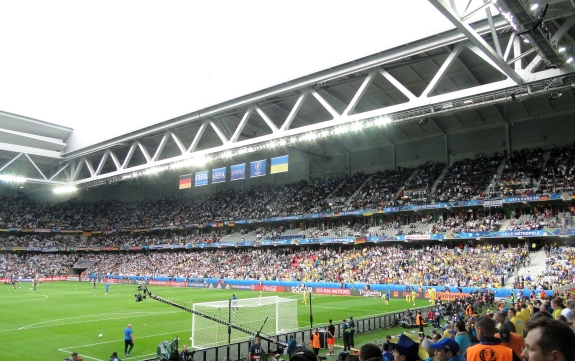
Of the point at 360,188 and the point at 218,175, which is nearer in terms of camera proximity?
the point at 218,175

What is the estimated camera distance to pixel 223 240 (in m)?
63.4

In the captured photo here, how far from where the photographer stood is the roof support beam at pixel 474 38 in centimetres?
1662

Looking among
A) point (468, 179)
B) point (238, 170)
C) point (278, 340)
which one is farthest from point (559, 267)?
point (238, 170)

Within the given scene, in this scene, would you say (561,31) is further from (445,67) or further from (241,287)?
(241,287)

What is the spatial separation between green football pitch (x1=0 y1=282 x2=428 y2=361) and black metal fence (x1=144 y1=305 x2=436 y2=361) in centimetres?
329

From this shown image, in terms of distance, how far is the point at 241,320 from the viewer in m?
25.4

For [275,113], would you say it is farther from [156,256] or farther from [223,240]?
[156,256]

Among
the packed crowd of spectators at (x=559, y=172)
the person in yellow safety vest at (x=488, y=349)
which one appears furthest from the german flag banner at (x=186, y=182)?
the person in yellow safety vest at (x=488, y=349)

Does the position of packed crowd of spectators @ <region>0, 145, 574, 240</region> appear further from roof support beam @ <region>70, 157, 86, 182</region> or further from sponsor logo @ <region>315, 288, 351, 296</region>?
roof support beam @ <region>70, 157, 86, 182</region>

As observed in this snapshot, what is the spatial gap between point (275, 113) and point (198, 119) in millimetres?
8445

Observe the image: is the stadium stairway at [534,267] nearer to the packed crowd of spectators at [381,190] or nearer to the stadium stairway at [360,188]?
the packed crowd of spectators at [381,190]

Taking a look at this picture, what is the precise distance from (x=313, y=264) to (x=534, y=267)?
71.3 feet

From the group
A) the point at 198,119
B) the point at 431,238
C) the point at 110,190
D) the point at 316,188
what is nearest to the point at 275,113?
the point at 198,119

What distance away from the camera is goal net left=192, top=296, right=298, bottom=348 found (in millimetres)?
19670
